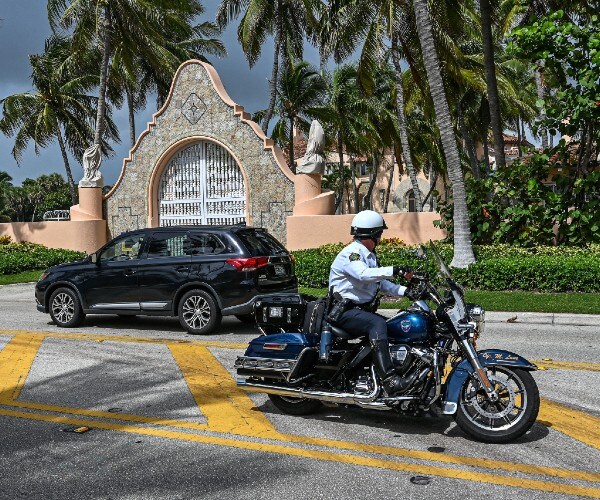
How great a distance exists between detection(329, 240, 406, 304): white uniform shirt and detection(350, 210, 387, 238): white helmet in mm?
90

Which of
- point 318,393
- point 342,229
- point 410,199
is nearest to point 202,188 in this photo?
point 342,229

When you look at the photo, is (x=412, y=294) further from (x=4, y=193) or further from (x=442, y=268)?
(x=4, y=193)

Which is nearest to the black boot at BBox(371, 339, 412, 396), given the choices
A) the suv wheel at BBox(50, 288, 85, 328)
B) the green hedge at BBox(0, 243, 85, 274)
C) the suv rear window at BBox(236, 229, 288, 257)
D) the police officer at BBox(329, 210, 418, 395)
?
the police officer at BBox(329, 210, 418, 395)

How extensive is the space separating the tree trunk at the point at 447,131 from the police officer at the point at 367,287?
→ 10.4 meters

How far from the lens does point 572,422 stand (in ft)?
18.9

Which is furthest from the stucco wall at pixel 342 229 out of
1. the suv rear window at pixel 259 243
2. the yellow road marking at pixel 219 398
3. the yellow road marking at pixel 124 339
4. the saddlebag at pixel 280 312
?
the saddlebag at pixel 280 312

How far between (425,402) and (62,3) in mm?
24841

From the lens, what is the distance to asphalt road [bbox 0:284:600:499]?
4.50 meters

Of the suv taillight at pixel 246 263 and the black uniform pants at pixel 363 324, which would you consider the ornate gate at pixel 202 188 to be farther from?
the black uniform pants at pixel 363 324

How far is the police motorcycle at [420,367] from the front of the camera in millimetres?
5211

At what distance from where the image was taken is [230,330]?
36.5ft

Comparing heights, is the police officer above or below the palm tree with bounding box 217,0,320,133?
below

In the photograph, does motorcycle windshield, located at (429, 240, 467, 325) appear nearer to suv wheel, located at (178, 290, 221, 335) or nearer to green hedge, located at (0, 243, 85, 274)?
suv wheel, located at (178, 290, 221, 335)

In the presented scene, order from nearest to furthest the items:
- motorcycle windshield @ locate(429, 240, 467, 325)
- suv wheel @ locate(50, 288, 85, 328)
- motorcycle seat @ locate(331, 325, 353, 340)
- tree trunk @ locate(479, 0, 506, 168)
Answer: motorcycle windshield @ locate(429, 240, 467, 325) → motorcycle seat @ locate(331, 325, 353, 340) → suv wheel @ locate(50, 288, 85, 328) → tree trunk @ locate(479, 0, 506, 168)
